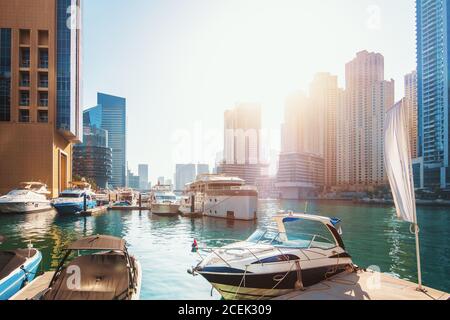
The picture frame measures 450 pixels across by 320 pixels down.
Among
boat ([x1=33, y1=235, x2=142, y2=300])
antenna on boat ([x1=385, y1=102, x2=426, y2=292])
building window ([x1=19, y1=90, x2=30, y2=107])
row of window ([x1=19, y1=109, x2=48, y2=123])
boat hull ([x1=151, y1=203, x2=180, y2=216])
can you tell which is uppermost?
building window ([x1=19, y1=90, x2=30, y2=107])

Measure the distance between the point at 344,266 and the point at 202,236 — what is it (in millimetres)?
19430

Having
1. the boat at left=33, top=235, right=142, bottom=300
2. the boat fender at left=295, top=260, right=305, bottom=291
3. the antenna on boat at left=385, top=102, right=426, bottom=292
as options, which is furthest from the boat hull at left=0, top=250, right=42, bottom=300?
the antenna on boat at left=385, top=102, right=426, bottom=292

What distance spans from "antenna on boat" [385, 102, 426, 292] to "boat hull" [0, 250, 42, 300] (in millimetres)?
13320

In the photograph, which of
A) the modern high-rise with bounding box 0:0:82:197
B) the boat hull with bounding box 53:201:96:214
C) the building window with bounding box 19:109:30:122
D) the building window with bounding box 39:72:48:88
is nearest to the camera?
the boat hull with bounding box 53:201:96:214

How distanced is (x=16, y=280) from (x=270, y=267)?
9.30 metres

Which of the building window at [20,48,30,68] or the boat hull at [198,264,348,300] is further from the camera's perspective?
the building window at [20,48,30,68]

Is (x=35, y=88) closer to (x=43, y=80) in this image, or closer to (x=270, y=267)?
(x=43, y=80)

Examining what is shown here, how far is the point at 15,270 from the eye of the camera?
1114 centimetres

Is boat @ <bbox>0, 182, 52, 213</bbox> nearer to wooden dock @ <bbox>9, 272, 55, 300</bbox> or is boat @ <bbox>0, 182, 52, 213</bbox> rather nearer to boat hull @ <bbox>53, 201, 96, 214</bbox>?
boat hull @ <bbox>53, 201, 96, 214</bbox>

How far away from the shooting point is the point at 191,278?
1490 cm

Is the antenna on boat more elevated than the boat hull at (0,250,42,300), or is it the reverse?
the antenna on boat

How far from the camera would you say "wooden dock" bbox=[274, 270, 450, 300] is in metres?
9.17

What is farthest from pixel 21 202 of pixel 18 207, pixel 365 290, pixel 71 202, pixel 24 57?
pixel 365 290
